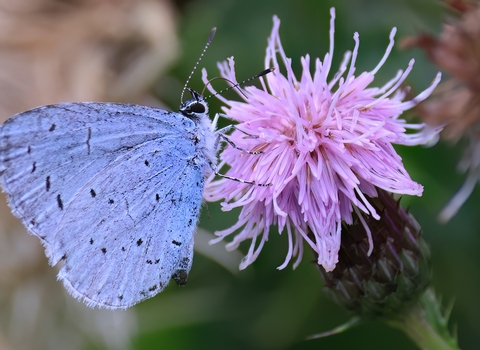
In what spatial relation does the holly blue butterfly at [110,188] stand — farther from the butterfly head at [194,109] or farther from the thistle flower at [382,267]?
the thistle flower at [382,267]

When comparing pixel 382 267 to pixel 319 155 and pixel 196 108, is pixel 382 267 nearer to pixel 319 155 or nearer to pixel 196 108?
pixel 319 155

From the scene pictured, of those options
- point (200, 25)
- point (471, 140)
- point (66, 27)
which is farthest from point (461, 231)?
point (66, 27)

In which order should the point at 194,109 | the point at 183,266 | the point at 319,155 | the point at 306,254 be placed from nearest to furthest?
the point at 319,155 < the point at 183,266 < the point at 194,109 < the point at 306,254

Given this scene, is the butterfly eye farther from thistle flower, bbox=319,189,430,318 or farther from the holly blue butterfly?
thistle flower, bbox=319,189,430,318

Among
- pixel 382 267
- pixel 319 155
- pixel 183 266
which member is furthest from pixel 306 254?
pixel 319 155

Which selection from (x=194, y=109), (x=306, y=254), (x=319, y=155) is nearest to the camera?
(x=319, y=155)

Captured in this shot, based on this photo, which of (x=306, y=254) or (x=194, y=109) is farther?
(x=306, y=254)

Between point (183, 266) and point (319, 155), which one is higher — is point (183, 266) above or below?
below

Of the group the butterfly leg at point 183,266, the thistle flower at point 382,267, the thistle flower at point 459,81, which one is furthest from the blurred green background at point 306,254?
the butterfly leg at point 183,266

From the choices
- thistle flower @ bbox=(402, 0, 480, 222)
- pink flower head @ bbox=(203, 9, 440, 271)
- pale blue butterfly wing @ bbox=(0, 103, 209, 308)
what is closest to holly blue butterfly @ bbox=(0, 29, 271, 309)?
pale blue butterfly wing @ bbox=(0, 103, 209, 308)
